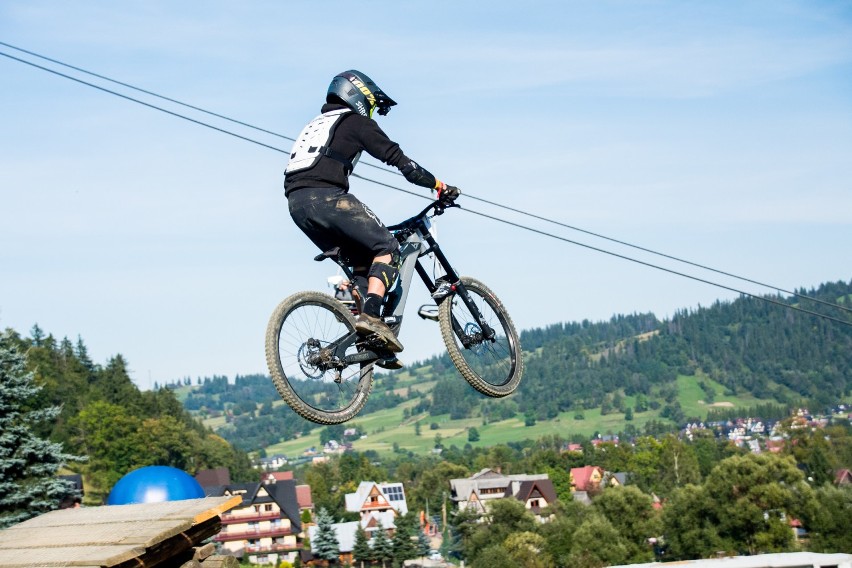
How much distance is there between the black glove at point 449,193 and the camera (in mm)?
11036

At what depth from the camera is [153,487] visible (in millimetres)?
18234

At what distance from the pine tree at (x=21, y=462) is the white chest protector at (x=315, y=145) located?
22.3m

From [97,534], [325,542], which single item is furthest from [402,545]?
[97,534]

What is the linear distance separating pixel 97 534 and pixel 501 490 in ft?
362

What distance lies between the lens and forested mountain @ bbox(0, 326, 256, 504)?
8694 cm

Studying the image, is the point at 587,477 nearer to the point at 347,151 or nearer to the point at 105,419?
the point at 105,419

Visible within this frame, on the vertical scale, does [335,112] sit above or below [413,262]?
above

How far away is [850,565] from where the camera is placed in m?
22.3

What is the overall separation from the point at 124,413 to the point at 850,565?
257 ft

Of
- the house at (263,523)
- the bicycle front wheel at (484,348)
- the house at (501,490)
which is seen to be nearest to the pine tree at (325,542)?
the house at (263,523)

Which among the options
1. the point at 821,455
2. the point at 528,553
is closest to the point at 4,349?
the point at 528,553

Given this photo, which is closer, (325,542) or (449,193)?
(449,193)

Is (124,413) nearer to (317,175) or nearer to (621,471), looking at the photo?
(621,471)

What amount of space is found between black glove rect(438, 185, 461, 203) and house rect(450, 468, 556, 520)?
99.8m
